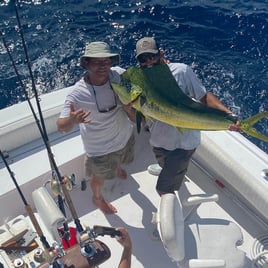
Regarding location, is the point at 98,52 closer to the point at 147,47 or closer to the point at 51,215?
the point at 147,47

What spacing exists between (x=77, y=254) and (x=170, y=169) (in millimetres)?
1333

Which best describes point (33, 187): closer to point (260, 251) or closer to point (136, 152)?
point (136, 152)

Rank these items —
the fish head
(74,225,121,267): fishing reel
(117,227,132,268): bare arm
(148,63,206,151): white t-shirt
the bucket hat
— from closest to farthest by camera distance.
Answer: (74,225,121,267): fishing reel
(117,227,132,268): bare arm
the fish head
the bucket hat
(148,63,206,151): white t-shirt

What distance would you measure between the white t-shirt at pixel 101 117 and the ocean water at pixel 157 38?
114 inches

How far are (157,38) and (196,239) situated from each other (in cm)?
555

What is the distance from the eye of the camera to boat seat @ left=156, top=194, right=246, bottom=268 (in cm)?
257

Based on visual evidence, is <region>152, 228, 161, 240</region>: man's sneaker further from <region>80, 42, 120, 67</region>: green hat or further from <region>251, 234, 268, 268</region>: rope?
<region>80, 42, 120, 67</region>: green hat

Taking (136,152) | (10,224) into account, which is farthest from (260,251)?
(10,224)

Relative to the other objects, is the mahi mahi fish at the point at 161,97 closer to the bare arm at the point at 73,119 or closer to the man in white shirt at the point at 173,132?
the man in white shirt at the point at 173,132

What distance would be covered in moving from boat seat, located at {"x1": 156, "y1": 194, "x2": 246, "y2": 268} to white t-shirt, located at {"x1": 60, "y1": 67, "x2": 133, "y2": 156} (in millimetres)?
840

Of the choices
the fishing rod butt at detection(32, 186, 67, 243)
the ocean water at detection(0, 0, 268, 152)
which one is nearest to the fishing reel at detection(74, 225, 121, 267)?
the fishing rod butt at detection(32, 186, 67, 243)

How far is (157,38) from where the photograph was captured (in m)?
7.92

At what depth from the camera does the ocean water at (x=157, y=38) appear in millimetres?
6746

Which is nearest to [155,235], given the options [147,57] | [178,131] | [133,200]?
[133,200]
